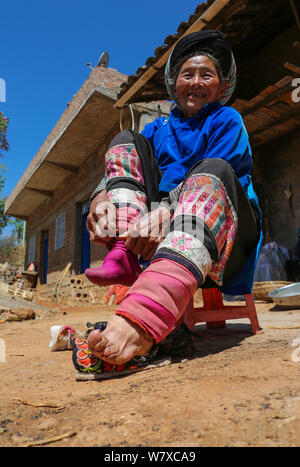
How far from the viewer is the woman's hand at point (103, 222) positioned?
1.36 metres

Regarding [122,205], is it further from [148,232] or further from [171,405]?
[171,405]

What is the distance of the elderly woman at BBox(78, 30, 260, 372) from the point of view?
1.02 m

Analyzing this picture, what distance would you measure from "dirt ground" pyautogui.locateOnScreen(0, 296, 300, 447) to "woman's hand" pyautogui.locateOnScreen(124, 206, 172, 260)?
0.44 meters

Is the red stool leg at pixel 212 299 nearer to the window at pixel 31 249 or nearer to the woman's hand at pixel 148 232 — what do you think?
the woman's hand at pixel 148 232

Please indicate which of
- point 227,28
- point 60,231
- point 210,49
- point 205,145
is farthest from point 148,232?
point 60,231

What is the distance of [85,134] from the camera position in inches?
314

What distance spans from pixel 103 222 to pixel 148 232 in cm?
21

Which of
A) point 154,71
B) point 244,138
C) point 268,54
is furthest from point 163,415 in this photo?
point 268,54

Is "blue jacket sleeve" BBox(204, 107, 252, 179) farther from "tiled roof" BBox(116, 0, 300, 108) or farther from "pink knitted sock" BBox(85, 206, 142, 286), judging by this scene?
"tiled roof" BBox(116, 0, 300, 108)

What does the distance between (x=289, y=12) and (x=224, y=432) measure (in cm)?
524

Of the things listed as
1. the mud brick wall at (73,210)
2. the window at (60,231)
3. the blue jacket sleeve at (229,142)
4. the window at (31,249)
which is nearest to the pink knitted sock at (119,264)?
the blue jacket sleeve at (229,142)

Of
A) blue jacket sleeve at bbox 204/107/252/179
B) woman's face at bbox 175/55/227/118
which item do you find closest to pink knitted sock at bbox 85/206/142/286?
blue jacket sleeve at bbox 204/107/252/179

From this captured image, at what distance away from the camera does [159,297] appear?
3.30ft

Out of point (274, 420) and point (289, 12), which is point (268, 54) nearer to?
point (289, 12)
